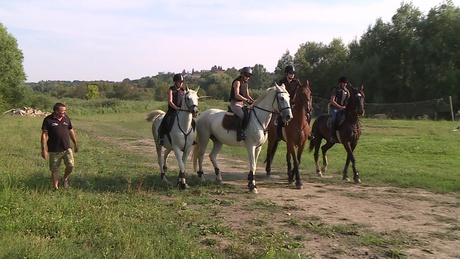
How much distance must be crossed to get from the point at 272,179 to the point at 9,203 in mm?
6590

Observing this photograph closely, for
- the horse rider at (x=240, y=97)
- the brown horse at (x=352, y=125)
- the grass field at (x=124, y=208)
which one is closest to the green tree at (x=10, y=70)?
the grass field at (x=124, y=208)

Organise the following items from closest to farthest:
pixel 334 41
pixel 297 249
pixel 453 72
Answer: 1. pixel 297 249
2. pixel 453 72
3. pixel 334 41

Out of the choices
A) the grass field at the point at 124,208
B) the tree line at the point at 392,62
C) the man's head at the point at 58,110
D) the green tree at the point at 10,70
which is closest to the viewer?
the grass field at the point at 124,208

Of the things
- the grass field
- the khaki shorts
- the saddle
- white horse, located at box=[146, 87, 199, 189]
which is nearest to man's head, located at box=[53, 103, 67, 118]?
the khaki shorts

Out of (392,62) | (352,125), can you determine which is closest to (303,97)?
(352,125)

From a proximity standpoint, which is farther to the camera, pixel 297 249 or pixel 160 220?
pixel 160 220

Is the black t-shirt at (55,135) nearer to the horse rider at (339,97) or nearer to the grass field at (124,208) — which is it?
the grass field at (124,208)

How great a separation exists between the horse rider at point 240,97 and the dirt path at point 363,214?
148 centimetres

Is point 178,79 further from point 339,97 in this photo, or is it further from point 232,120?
point 339,97

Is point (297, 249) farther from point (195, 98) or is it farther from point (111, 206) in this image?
point (195, 98)

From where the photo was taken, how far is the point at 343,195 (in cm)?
883

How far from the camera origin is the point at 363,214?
23.7 feet

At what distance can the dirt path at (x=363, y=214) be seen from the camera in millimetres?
5500

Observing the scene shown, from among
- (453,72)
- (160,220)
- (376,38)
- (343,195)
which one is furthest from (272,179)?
(376,38)
